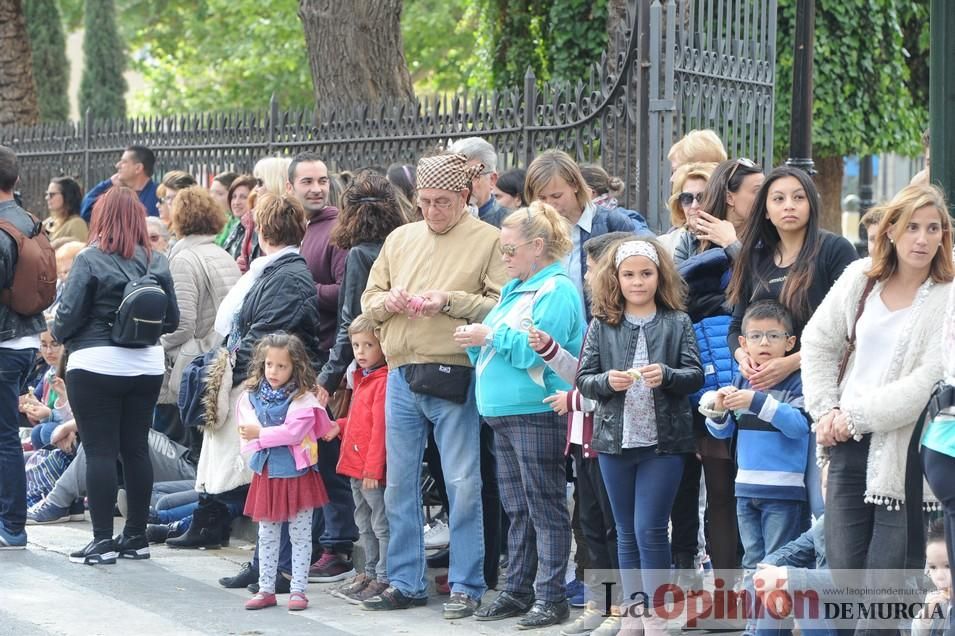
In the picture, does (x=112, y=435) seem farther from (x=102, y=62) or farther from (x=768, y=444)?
(x=102, y=62)

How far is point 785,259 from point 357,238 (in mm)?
2444

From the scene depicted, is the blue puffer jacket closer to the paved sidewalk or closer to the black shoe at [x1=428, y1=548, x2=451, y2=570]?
the paved sidewalk

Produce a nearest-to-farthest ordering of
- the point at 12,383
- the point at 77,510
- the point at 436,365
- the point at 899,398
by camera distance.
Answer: the point at 899,398
the point at 436,365
the point at 12,383
the point at 77,510

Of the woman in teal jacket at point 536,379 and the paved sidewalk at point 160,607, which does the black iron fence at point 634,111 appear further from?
the paved sidewalk at point 160,607

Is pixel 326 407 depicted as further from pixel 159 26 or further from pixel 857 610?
pixel 159 26

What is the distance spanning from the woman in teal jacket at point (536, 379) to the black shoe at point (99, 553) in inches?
96.0

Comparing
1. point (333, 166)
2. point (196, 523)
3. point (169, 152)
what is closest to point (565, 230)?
point (196, 523)

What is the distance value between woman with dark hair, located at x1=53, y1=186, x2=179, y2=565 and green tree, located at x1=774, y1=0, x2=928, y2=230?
10.6m

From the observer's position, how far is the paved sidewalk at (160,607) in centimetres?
675

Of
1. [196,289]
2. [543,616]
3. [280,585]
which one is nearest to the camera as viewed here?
[543,616]

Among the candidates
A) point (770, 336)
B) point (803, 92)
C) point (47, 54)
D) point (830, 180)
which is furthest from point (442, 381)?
point (47, 54)

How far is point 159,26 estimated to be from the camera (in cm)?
3606

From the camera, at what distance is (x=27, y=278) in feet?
27.5

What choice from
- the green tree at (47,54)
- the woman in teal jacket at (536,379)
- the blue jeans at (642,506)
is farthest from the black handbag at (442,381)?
the green tree at (47,54)
